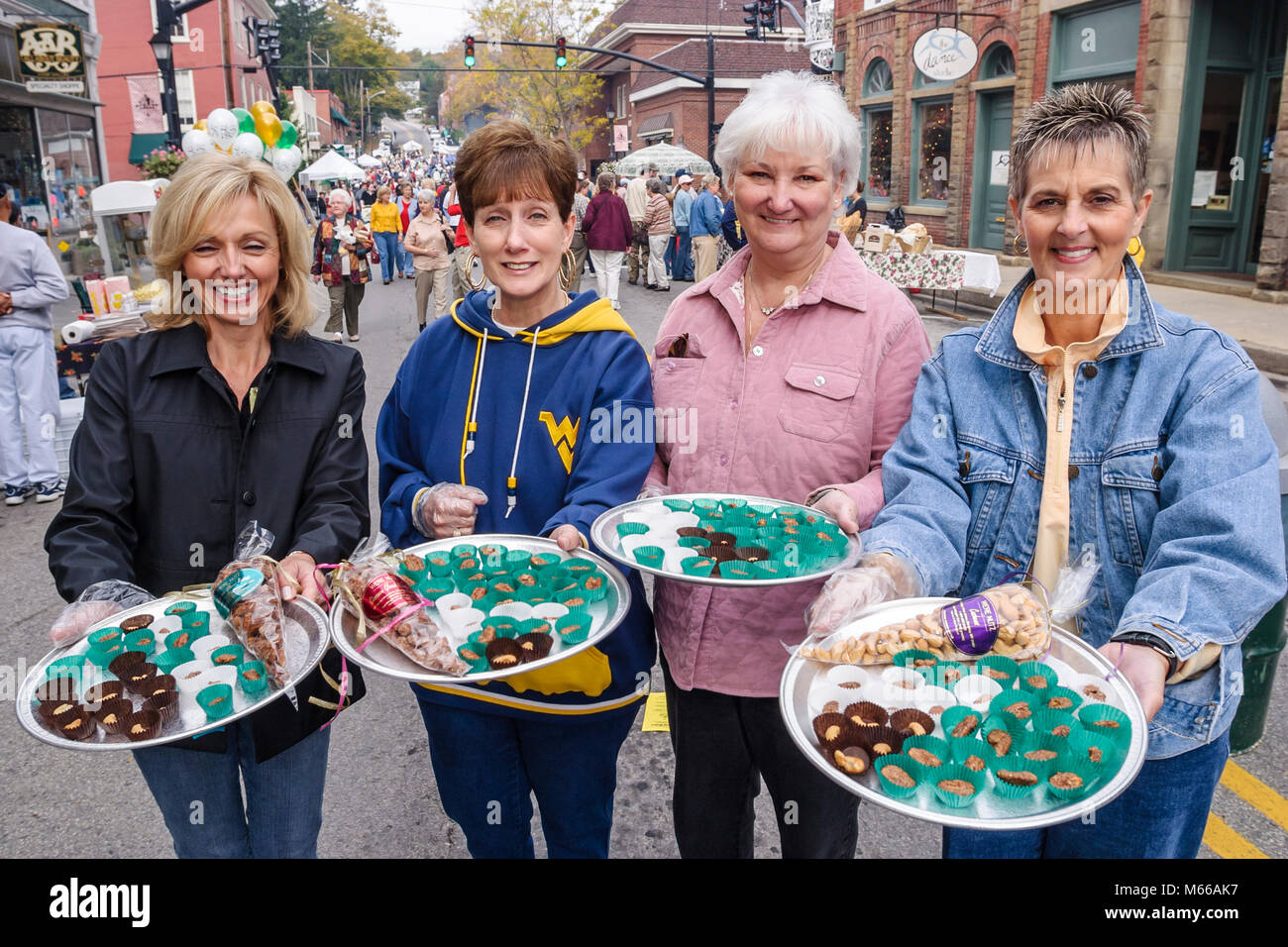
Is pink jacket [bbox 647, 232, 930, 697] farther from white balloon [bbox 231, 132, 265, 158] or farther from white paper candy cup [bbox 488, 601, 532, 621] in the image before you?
white balloon [bbox 231, 132, 265, 158]

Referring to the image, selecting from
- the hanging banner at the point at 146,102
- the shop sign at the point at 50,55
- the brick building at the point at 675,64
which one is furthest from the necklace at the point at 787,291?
the hanging banner at the point at 146,102

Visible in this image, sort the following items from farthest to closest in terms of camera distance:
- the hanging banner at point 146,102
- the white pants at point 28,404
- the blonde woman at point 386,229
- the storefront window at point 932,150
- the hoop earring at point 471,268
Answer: the hanging banner at point 146,102, the storefront window at point 932,150, the blonde woman at point 386,229, the white pants at point 28,404, the hoop earring at point 471,268

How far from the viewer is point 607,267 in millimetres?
15523

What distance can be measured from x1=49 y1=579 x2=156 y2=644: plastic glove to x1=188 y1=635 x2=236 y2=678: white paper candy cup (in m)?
0.20

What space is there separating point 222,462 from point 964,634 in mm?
1839

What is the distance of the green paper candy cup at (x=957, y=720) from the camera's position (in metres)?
1.79

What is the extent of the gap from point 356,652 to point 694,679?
894mm

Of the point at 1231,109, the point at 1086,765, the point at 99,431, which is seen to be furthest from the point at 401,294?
the point at 1086,765

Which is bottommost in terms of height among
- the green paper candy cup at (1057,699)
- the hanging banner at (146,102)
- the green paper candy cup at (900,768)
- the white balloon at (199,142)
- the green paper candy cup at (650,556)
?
the green paper candy cup at (900,768)

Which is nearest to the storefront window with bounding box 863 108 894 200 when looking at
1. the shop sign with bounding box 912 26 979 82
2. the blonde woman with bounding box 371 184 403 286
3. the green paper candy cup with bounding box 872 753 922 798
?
the shop sign with bounding box 912 26 979 82

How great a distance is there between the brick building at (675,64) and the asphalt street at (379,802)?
3353 centimetres

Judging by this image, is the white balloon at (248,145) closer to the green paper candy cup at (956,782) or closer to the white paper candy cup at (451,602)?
the white paper candy cup at (451,602)

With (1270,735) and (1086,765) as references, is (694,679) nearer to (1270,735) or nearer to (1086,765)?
(1086,765)

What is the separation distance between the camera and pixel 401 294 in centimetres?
Answer: 1930
